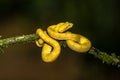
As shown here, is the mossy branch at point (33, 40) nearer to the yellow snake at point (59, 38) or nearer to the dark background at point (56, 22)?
the yellow snake at point (59, 38)

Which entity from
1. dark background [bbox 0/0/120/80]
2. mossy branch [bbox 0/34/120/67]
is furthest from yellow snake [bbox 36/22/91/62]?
dark background [bbox 0/0/120/80]

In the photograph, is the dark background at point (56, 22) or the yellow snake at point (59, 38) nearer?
the yellow snake at point (59, 38)

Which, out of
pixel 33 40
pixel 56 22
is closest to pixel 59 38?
pixel 33 40

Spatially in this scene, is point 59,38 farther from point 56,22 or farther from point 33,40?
point 56,22

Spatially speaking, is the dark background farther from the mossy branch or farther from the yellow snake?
the mossy branch

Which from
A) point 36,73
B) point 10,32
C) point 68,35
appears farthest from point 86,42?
point 10,32

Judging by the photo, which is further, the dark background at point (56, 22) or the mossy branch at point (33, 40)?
the dark background at point (56, 22)

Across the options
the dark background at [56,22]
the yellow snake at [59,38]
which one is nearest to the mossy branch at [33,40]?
the yellow snake at [59,38]

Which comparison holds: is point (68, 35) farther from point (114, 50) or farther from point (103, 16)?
point (114, 50)

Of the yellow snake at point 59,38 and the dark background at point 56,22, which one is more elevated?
the dark background at point 56,22
